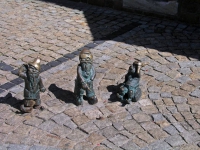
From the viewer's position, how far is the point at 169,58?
8289mm

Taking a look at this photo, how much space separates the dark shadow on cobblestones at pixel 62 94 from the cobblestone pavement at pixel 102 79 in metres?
0.02

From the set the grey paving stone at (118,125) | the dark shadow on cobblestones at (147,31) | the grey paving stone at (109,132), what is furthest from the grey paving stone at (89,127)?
the dark shadow on cobblestones at (147,31)

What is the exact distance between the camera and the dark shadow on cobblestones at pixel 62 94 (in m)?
6.82

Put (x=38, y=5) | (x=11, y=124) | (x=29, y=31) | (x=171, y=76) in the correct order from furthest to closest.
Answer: (x=38, y=5), (x=29, y=31), (x=171, y=76), (x=11, y=124)

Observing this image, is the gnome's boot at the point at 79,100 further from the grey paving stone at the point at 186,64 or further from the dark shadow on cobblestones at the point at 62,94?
the grey paving stone at the point at 186,64

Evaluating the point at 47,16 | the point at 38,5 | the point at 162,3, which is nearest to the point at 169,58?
the point at 162,3

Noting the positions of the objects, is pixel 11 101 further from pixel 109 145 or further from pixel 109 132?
pixel 109 145

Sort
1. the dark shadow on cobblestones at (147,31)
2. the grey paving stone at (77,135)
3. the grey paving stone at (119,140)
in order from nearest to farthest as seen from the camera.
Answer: the grey paving stone at (119,140), the grey paving stone at (77,135), the dark shadow on cobblestones at (147,31)

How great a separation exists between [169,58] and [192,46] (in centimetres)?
90

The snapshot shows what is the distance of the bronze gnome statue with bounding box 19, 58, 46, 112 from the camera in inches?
242

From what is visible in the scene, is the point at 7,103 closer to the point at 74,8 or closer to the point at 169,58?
the point at 169,58

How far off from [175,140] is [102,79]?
7.49ft

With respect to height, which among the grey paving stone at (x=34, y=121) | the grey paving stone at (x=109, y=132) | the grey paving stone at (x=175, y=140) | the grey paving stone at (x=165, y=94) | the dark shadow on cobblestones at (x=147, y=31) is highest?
the dark shadow on cobblestones at (x=147, y=31)

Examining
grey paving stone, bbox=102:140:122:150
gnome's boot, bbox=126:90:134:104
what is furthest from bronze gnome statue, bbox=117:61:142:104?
grey paving stone, bbox=102:140:122:150
